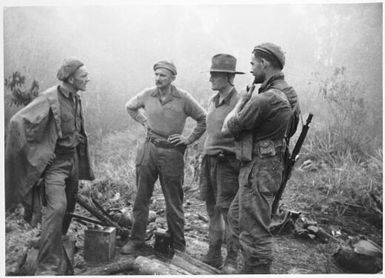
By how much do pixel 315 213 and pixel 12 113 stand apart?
143 inches

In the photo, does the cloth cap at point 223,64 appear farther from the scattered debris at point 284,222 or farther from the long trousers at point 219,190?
the scattered debris at point 284,222

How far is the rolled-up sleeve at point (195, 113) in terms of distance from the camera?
4234 mm

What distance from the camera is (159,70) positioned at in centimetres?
413

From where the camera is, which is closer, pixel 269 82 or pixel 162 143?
pixel 269 82

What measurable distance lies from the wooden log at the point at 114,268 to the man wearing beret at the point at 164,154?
308 millimetres

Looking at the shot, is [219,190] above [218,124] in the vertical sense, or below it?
below

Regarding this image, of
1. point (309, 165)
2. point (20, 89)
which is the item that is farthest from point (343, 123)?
point (20, 89)

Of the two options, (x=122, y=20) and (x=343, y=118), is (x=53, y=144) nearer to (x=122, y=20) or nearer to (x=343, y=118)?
(x=122, y=20)

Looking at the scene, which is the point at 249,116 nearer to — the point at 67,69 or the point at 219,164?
the point at 219,164

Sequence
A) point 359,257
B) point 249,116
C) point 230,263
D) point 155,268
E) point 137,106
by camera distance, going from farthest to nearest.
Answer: point 137,106 → point 359,257 → point 230,263 → point 155,268 → point 249,116

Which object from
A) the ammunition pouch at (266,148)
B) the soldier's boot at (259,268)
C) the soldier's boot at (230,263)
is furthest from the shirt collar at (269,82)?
the soldier's boot at (230,263)

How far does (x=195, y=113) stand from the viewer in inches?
168

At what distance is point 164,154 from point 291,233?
69.6 inches

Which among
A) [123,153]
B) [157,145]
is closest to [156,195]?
[123,153]
